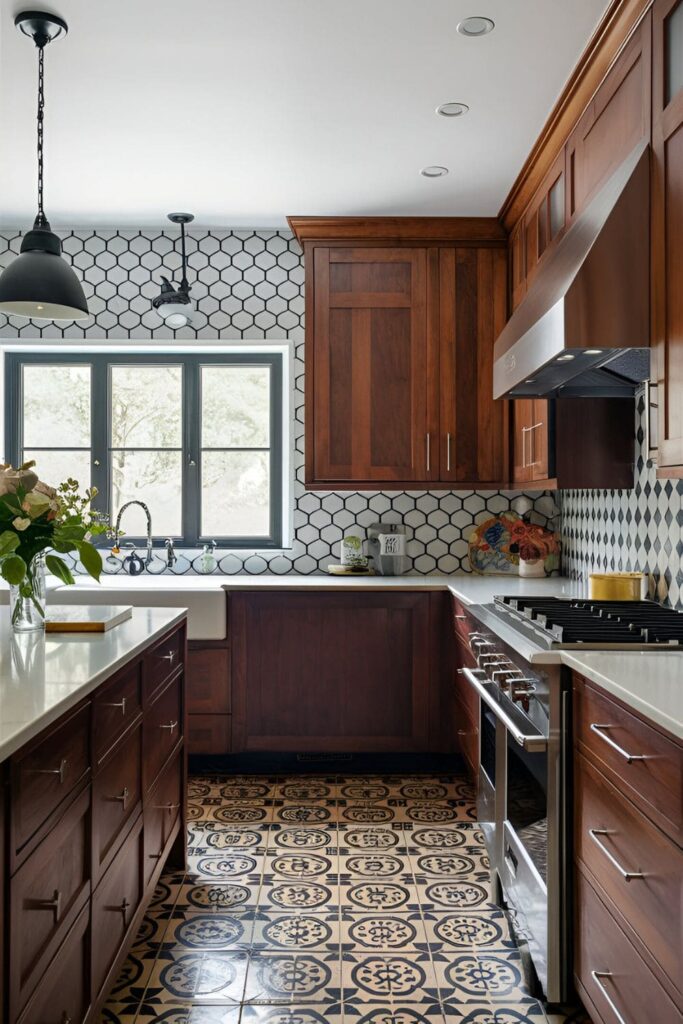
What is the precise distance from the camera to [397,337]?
407 cm

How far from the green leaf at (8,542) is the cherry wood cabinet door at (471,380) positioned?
2.43 metres

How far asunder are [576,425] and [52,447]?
2.83 m

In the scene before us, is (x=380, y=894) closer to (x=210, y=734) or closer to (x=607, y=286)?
(x=210, y=734)

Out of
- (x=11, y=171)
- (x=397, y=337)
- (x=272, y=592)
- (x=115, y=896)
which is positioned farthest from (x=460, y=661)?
(x=11, y=171)

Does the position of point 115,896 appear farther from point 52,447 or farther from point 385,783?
point 52,447

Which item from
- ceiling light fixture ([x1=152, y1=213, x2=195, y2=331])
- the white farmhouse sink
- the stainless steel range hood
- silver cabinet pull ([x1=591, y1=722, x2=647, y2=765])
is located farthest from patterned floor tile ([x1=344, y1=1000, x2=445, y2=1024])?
ceiling light fixture ([x1=152, y1=213, x2=195, y2=331])

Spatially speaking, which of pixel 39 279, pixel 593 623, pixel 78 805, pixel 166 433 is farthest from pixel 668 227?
pixel 166 433

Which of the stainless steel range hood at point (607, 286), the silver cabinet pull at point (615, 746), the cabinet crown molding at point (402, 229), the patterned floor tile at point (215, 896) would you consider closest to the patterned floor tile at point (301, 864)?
the patterned floor tile at point (215, 896)

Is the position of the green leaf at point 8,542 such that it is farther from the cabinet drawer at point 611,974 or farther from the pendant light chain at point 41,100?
the cabinet drawer at point 611,974

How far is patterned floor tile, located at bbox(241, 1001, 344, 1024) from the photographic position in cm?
201

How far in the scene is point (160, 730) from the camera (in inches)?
98.0

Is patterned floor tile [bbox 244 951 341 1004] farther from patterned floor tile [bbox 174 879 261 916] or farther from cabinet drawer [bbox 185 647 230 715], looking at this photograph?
cabinet drawer [bbox 185 647 230 715]

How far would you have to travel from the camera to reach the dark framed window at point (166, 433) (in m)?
4.54

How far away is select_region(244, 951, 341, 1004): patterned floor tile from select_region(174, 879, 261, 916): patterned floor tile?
1.00 ft
